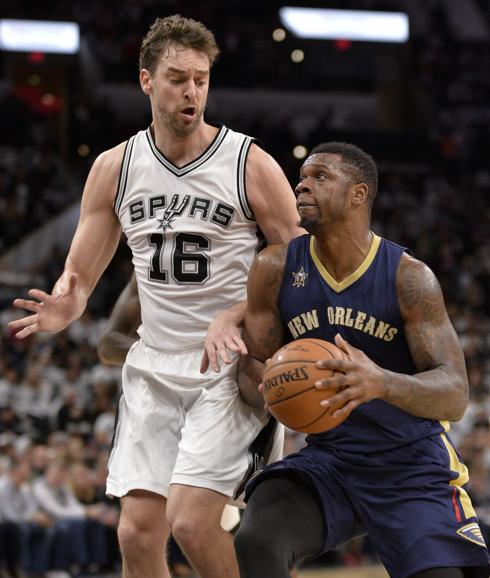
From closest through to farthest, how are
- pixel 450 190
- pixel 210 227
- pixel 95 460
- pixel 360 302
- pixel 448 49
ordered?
pixel 360 302
pixel 210 227
pixel 95 460
pixel 450 190
pixel 448 49

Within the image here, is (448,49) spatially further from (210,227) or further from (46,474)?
(210,227)

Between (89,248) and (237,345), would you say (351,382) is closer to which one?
(237,345)

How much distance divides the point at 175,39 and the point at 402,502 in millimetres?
2105

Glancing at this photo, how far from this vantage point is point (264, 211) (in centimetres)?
442

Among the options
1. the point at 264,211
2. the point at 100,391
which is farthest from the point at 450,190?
the point at 264,211

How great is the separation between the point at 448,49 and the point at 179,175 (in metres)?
21.2

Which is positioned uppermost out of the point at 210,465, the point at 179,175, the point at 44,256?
the point at 179,175

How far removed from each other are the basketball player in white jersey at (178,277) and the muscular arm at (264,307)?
9 centimetres

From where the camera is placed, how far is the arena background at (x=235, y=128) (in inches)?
428

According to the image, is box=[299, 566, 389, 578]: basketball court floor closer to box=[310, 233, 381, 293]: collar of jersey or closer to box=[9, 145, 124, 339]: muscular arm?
box=[9, 145, 124, 339]: muscular arm

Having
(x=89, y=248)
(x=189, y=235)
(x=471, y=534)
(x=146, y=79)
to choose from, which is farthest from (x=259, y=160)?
(x=471, y=534)

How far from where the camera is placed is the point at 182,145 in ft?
14.8

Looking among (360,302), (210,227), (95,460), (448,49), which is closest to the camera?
(360,302)

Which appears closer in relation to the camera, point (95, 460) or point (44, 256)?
point (95, 460)
